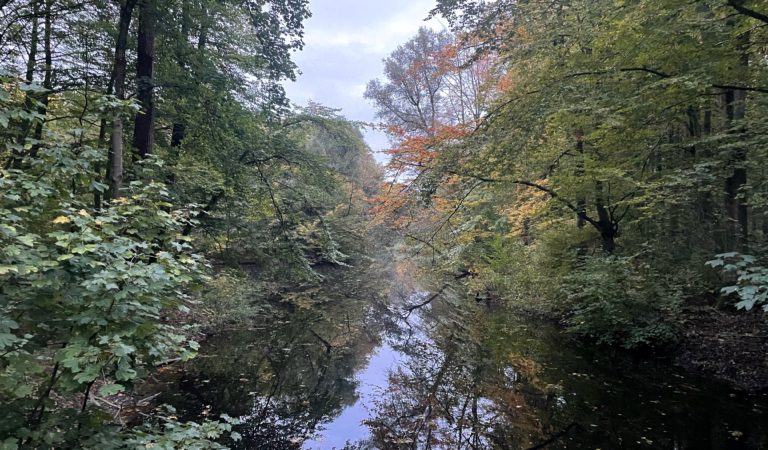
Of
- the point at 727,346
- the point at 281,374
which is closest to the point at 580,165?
the point at 727,346

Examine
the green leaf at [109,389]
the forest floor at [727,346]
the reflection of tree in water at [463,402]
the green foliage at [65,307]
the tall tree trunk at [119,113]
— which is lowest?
the reflection of tree in water at [463,402]

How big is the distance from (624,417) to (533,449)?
1759 mm

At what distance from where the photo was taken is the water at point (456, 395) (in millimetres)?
5773

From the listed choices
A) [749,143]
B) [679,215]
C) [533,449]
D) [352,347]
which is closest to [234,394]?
[352,347]

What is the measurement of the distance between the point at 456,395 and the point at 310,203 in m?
5.70

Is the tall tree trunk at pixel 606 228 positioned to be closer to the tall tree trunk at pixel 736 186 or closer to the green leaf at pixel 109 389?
the tall tree trunk at pixel 736 186

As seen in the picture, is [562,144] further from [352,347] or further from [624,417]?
[352,347]

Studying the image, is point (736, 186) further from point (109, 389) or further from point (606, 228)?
point (109, 389)

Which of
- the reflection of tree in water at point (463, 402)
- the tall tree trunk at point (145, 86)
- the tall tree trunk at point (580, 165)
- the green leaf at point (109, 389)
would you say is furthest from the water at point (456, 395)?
the tall tree trunk at point (145, 86)

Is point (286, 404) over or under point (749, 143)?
under

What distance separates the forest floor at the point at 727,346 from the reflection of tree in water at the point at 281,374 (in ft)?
21.1

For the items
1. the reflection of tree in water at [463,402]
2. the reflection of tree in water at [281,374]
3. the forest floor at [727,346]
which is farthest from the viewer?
the forest floor at [727,346]

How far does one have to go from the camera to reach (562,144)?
36.3 feet

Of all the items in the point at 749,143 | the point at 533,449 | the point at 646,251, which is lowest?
the point at 533,449
